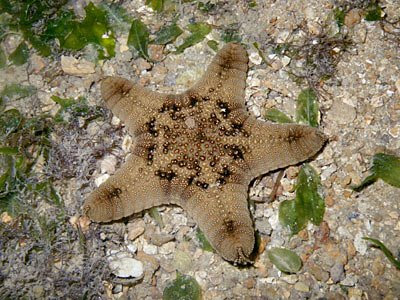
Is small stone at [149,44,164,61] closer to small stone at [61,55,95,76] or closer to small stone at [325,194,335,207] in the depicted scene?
small stone at [61,55,95,76]

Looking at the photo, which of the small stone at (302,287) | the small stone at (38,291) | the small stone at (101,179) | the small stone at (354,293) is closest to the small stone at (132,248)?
the small stone at (101,179)

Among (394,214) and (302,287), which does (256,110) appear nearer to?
(394,214)

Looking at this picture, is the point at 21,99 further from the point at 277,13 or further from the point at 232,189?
the point at 277,13

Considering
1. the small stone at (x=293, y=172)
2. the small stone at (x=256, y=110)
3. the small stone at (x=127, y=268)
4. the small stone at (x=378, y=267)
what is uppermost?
the small stone at (x=256, y=110)

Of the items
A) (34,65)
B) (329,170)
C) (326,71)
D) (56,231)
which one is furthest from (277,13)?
(56,231)

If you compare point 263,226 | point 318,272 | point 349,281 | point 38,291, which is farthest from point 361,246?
point 38,291

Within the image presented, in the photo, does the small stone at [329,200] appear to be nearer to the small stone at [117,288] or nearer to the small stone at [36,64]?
the small stone at [117,288]
